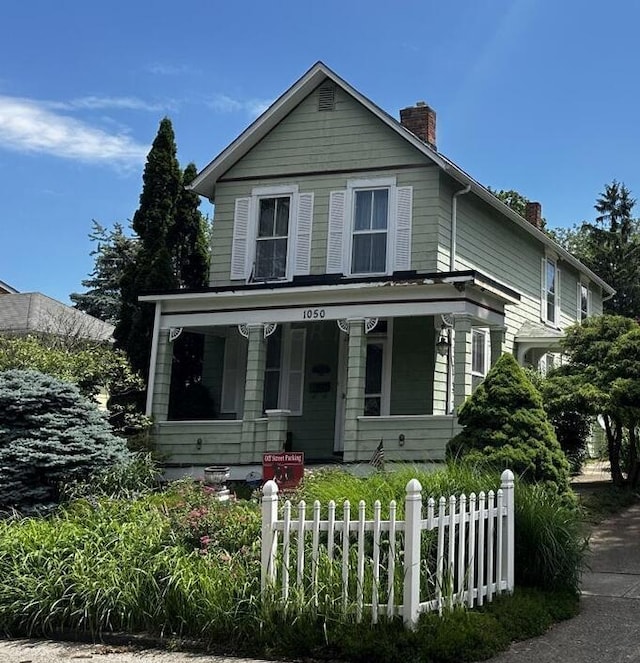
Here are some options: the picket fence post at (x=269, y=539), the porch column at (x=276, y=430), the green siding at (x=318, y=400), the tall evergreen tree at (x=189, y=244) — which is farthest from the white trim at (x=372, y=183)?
the picket fence post at (x=269, y=539)

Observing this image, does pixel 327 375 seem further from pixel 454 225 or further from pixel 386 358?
pixel 454 225

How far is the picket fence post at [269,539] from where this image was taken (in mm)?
6672

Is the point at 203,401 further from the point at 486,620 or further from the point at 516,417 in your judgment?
the point at 486,620

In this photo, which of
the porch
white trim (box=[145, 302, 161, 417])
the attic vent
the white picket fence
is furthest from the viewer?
the attic vent

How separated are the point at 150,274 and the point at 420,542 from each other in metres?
14.0

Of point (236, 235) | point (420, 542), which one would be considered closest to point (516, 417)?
point (420, 542)

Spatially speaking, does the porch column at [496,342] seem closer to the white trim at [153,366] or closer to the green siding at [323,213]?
the green siding at [323,213]

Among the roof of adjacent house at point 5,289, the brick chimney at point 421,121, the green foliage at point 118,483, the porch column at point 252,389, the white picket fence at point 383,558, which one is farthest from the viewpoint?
the roof of adjacent house at point 5,289

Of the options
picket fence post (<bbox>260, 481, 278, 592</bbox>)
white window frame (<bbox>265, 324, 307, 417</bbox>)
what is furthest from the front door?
picket fence post (<bbox>260, 481, 278, 592</bbox>)

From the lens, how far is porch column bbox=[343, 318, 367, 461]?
1469cm

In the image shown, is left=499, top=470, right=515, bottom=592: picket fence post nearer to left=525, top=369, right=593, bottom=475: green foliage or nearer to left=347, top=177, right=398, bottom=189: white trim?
left=525, top=369, right=593, bottom=475: green foliage

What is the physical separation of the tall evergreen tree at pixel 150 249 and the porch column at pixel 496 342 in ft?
25.8

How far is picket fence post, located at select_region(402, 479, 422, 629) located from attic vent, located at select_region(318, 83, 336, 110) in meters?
13.4

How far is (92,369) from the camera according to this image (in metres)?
16.7
